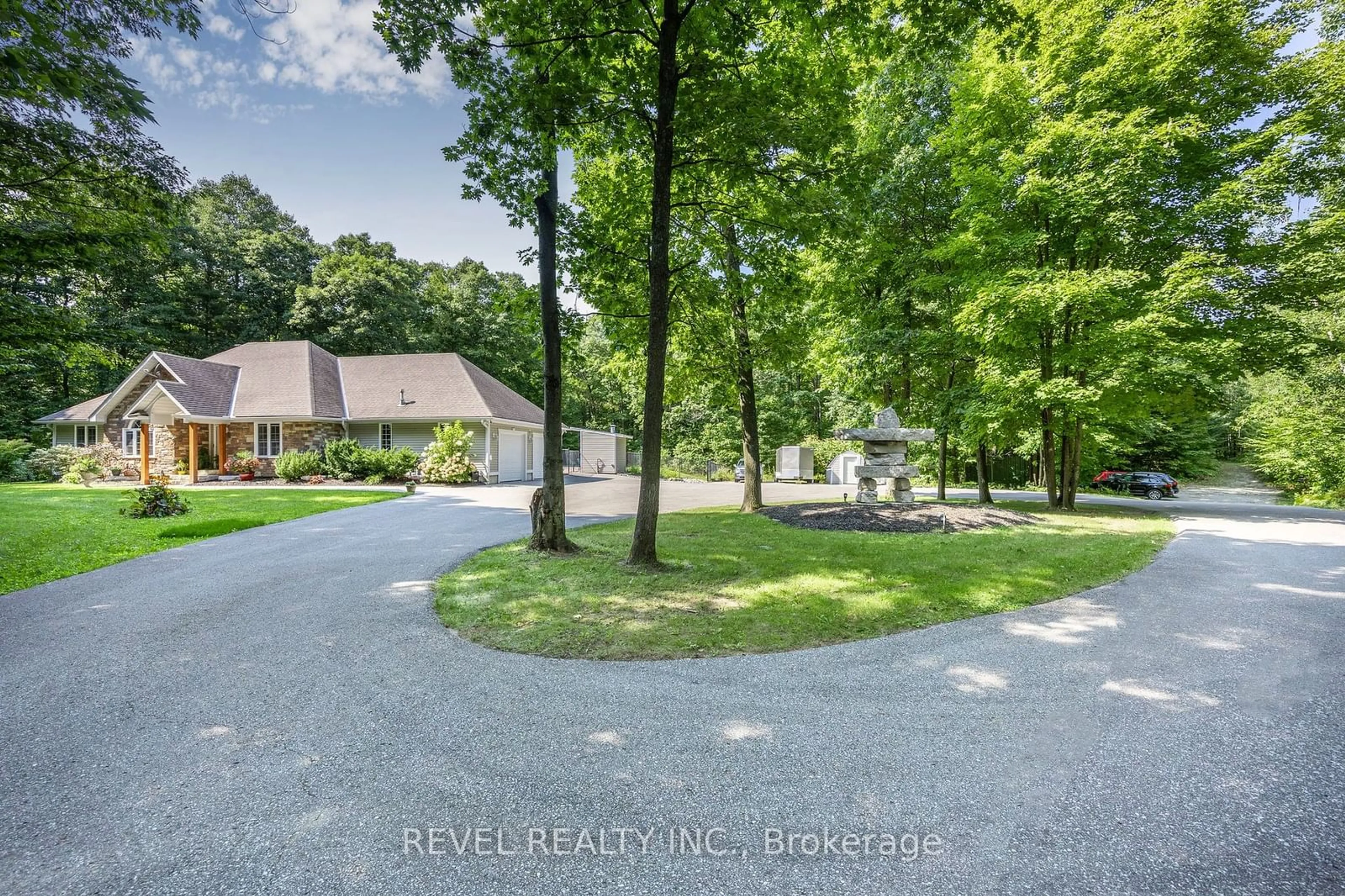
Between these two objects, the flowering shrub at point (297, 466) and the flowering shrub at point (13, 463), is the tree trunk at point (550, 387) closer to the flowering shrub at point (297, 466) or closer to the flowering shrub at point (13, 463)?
the flowering shrub at point (297, 466)

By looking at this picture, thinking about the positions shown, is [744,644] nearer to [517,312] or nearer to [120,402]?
[517,312]

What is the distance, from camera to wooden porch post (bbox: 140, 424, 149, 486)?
2028cm

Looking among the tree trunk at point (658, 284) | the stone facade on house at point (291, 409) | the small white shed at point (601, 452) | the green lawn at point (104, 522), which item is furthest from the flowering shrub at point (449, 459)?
the tree trunk at point (658, 284)

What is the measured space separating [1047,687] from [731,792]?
247cm

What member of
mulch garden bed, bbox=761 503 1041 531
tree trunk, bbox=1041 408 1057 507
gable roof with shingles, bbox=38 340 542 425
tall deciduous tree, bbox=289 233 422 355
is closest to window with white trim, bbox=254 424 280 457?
gable roof with shingles, bbox=38 340 542 425

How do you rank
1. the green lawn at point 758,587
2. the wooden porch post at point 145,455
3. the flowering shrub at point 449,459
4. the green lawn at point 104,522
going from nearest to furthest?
1. the green lawn at point 758,587
2. the green lawn at point 104,522
3. the flowering shrub at point 449,459
4. the wooden porch post at point 145,455

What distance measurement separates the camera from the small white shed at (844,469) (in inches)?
1055

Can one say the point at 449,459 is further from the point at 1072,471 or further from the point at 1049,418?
the point at 1072,471

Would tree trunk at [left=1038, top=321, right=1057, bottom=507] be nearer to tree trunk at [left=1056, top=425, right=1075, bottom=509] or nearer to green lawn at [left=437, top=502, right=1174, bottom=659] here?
tree trunk at [left=1056, top=425, right=1075, bottom=509]

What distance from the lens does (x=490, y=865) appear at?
6.71 ft

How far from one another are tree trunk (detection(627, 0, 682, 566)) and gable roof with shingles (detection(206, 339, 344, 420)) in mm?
20163

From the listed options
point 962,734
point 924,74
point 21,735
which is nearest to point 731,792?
point 962,734

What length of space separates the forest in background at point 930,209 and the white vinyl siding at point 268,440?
8741 millimetres

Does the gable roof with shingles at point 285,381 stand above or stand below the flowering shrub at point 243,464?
above
